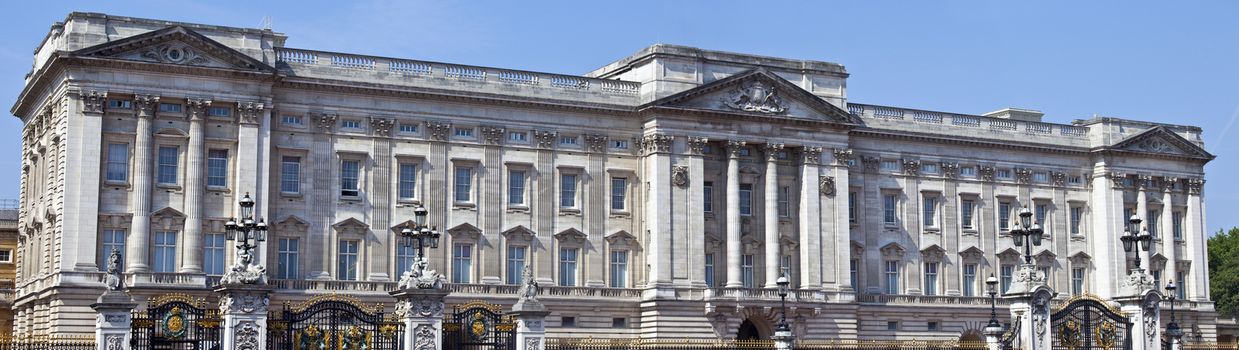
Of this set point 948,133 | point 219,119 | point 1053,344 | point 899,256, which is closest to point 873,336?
point 899,256

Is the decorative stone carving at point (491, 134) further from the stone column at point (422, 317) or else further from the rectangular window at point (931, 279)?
the stone column at point (422, 317)

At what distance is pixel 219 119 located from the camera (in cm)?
6806

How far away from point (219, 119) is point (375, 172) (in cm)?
677

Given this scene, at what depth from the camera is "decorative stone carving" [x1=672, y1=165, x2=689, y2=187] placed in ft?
250

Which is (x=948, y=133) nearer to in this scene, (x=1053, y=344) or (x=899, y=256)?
(x=899, y=256)

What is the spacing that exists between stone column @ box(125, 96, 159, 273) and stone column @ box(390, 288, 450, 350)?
A: 19.4 meters

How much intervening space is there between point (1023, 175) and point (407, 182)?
32349mm

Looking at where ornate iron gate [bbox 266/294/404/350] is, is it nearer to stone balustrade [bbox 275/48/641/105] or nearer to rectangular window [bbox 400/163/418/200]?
stone balustrade [bbox 275/48/641/105]

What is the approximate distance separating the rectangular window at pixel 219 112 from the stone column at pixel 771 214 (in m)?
23.8

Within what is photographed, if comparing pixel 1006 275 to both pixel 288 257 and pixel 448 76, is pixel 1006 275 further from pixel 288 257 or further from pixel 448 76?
pixel 288 257

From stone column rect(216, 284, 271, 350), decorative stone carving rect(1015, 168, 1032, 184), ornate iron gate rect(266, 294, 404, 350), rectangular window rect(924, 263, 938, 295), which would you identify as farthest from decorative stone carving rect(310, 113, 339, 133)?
decorative stone carving rect(1015, 168, 1032, 184)

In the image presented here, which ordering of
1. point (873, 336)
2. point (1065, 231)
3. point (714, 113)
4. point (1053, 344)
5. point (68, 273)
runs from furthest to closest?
point (1065, 231), point (873, 336), point (714, 113), point (68, 273), point (1053, 344)

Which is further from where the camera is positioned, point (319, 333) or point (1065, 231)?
point (1065, 231)

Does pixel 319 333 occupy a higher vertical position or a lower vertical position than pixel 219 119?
lower
